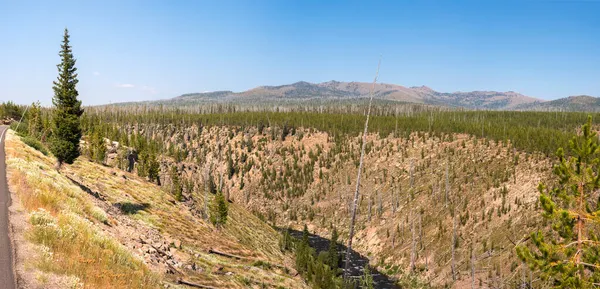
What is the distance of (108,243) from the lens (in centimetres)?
1728

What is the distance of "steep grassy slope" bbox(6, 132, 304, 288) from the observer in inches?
493

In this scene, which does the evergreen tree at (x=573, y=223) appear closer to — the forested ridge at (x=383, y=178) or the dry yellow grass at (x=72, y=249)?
the forested ridge at (x=383, y=178)

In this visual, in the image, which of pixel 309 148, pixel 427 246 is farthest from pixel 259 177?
pixel 427 246

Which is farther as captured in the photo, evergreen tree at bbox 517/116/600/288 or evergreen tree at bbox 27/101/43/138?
evergreen tree at bbox 27/101/43/138

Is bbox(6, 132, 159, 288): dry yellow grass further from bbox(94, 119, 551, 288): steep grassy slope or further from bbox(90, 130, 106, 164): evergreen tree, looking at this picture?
bbox(90, 130, 106, 164): evergreen tree

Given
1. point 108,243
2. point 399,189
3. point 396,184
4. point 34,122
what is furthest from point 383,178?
point 108,243

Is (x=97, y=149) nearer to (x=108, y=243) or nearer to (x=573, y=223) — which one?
(x=108, y=243)

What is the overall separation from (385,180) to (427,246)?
36.9 m

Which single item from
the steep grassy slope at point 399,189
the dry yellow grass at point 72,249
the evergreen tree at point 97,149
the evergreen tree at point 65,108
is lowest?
the steep grassy slope at point 399,189

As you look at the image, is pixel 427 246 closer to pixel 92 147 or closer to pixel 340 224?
pixel 340 224

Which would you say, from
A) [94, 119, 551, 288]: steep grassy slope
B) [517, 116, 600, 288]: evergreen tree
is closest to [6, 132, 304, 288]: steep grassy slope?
[517, 116, 600, 288]: evergreen tree

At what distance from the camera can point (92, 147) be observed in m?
85.0

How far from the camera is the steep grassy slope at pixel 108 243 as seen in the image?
1252 centimetres

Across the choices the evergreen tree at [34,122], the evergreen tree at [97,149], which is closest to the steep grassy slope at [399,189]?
the evergreen tree at [97,149]
